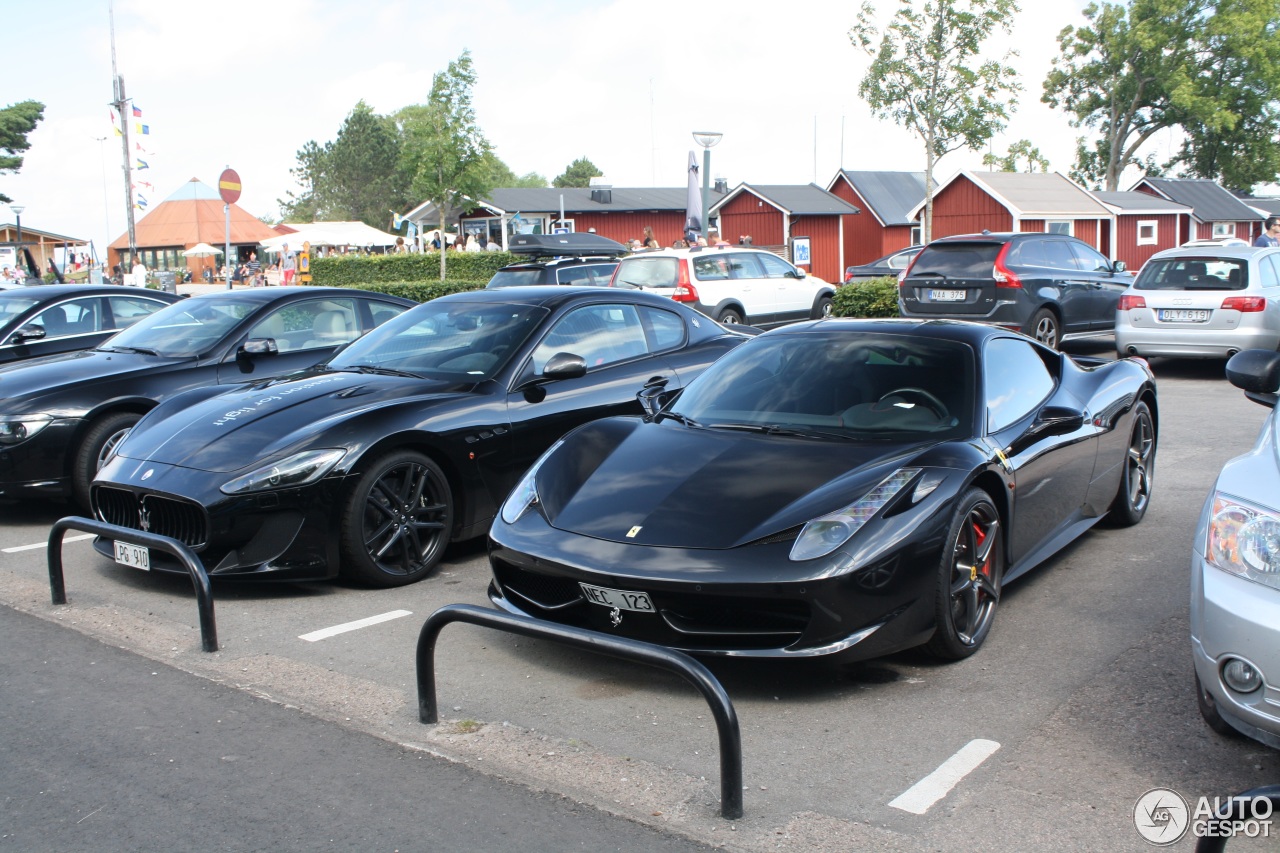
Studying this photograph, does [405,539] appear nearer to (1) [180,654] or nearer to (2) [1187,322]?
(1) [180,654]

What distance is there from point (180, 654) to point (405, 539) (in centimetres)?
134

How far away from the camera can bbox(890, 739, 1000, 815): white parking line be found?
3.51m

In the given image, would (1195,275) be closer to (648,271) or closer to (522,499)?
(648,271)

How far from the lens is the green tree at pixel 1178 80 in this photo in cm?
6100

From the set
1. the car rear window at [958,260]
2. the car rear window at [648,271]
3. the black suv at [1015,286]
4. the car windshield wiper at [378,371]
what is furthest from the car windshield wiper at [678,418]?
the car rear window at [648,271]

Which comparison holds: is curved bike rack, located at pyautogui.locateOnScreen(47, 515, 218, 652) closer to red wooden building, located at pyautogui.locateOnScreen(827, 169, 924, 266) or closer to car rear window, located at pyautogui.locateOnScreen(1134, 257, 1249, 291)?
car rear window, located at pyautogui.locateOnScreen(1134, 257, 1249, 291)

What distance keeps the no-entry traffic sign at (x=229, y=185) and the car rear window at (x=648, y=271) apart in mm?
5854

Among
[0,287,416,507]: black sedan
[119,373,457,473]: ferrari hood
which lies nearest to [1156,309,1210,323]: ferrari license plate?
[0,287,416,507]: black sedan

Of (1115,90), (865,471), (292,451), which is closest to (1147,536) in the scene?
(865,471)

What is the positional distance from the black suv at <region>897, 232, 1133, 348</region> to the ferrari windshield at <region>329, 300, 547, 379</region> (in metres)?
9.43

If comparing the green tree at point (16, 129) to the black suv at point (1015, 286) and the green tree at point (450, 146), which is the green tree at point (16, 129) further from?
the black suv at point (1015, 286)

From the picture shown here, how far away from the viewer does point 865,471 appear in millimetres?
4695

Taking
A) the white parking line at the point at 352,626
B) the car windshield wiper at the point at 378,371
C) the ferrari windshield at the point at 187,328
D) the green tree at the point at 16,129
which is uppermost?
the green tree at the point at 16,129

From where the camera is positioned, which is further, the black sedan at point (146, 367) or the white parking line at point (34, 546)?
the black sedan at point (146, 367)
